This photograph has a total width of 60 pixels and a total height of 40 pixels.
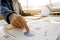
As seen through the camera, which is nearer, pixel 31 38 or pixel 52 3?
pixel 31 38

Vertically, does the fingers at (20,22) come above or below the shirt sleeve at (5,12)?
below

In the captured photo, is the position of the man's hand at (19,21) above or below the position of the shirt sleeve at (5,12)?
below

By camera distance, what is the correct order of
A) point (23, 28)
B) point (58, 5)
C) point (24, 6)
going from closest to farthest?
1. point (23, 28)
2. point (58, 5)
3. point (24, 6)

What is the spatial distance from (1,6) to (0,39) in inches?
14.3

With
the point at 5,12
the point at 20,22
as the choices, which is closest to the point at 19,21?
the point at 20,22

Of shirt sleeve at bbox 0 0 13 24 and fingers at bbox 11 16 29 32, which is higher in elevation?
shirt sleeve at bbox 0 0 13 24

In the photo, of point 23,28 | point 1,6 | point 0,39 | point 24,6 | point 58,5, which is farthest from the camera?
point 24,6

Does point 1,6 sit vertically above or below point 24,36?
above

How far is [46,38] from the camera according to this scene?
0.56 m

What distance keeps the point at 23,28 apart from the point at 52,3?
3.94 feet

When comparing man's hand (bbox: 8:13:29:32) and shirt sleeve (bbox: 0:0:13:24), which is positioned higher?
shirt sleeve (bbox: 0:0:13:24)

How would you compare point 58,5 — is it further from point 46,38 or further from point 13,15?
point 46,38

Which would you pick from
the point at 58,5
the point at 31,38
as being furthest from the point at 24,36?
the point at 58,5

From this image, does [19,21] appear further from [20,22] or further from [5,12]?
[5,12]
